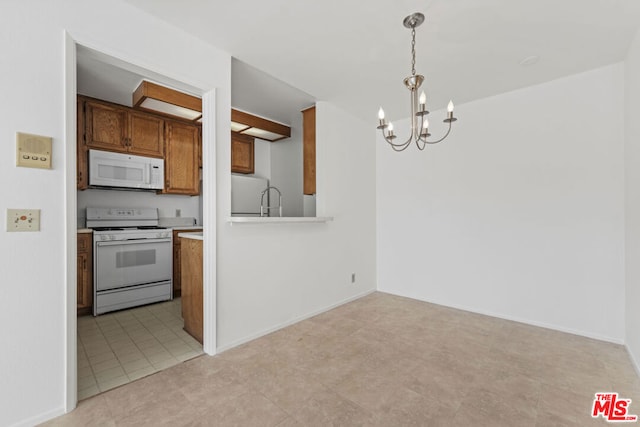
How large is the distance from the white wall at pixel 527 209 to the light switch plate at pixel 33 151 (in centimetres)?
365

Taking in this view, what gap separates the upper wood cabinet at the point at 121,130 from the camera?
3338mm

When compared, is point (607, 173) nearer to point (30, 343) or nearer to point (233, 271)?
point (233, 271)

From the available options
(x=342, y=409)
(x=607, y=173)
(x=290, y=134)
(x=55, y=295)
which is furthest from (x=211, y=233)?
(x=607, y=173)

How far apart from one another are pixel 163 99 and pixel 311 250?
223cm

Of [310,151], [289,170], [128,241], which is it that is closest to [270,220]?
[310,151]

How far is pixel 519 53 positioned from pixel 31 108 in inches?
136

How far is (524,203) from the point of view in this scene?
120 inches

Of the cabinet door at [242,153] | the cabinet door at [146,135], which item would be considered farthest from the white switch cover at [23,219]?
the cabinet door at [242,153]

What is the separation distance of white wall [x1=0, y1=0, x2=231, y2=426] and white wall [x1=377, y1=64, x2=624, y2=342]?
11.7ft

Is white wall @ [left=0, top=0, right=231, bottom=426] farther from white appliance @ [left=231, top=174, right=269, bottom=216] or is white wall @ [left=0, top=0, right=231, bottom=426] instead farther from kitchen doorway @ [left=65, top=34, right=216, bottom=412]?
white appliance @ [left=231, top=174, right=269, bottom=216]

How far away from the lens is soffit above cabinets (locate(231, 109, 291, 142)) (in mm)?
3795

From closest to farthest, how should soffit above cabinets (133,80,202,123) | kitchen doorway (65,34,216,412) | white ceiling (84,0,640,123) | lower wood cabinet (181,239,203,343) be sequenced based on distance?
kitchen doorway (65,34,216,412) → white ceiling (84,0,640,123) → lower wood cabinet (181,239,203,343) → soffit above cabinets (133,80,202,123)

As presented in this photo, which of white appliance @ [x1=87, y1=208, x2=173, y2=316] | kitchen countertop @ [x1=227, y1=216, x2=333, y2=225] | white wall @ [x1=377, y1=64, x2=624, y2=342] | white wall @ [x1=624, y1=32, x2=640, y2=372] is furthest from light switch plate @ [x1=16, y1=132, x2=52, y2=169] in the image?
white wall @ [x1=624, y1=32, x2=640, y2=372]

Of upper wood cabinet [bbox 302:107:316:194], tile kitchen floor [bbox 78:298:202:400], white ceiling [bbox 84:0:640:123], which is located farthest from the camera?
upper wood cabinet [bbox 302:107:316:194]
